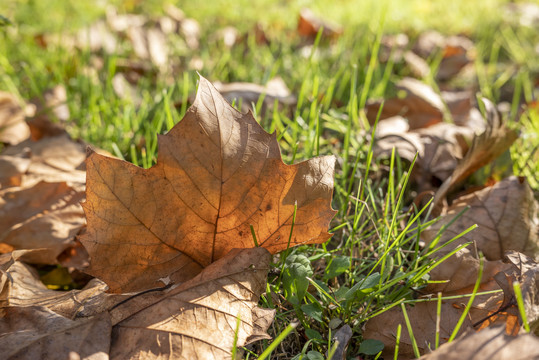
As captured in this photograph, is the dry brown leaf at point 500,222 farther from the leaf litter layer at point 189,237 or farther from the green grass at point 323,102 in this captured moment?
the leaf litter layer at point 189,237

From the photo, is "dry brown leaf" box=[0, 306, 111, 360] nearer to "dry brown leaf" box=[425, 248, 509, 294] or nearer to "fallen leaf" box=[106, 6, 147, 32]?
"dry brown leaf" box=[425, 248, 509, 294]

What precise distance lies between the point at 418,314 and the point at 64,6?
3.55m

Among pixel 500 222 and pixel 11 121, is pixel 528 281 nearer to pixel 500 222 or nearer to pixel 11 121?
pixel 500 222

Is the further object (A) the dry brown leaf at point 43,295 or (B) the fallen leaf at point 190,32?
(B) the fallen leaf at point 190,32

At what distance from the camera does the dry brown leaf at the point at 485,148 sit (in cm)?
131

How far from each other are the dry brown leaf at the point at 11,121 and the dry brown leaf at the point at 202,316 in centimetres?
113

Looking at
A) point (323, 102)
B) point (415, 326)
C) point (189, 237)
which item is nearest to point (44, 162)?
point (189, 237)

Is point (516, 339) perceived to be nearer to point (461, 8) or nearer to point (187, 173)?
point (187, 173)

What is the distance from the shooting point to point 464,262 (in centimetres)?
107

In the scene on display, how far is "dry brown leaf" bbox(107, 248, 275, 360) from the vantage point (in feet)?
2.81

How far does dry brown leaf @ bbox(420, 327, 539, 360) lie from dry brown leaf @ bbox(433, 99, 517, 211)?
632 mm

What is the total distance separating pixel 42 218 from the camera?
1289mm

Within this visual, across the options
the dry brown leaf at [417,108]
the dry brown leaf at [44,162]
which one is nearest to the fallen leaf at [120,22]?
the dry brown leaf at [44,162]

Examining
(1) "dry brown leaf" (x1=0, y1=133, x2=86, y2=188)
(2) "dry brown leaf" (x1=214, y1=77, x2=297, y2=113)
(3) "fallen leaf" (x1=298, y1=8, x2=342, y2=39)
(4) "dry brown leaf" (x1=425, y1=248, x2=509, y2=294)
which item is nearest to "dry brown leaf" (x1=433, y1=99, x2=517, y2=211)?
(4) "dry brown leaf" (x1=425, y1=248, x2=509, y2=294)
